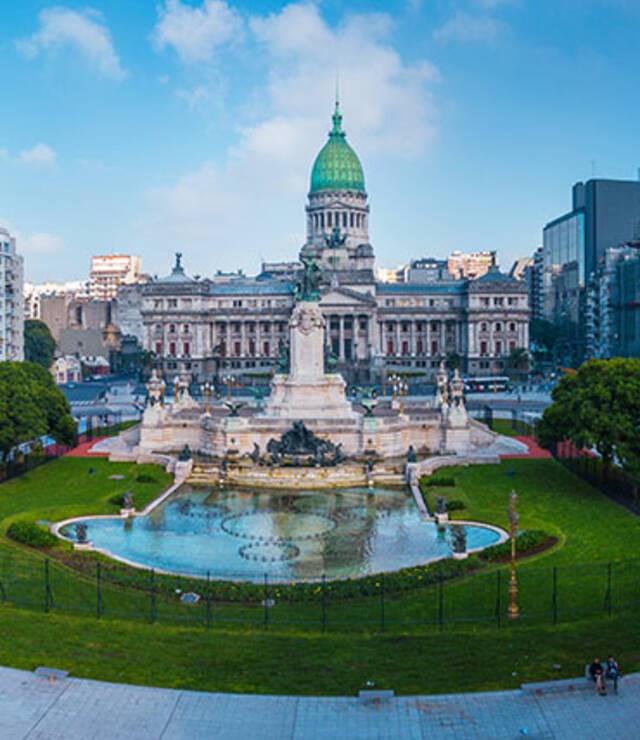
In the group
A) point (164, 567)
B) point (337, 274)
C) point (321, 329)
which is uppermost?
point (337, 274)

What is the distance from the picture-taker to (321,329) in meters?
72.3

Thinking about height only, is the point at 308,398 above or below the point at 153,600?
above

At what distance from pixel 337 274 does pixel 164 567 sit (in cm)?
13925

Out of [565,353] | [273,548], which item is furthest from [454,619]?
[565,353]

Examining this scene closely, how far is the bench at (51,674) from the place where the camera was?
2377 centimetres

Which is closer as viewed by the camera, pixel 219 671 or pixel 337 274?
pixel 219 671

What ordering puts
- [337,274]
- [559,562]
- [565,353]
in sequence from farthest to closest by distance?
[565,353] → [337,274] → [559,562]

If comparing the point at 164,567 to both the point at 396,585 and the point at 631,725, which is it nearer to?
the point at 396,585

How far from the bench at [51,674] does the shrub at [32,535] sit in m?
16.0

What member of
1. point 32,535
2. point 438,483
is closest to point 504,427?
point 438,483

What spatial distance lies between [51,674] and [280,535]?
2068cm

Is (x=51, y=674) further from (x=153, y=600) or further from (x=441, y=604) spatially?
(x=441, y=604)

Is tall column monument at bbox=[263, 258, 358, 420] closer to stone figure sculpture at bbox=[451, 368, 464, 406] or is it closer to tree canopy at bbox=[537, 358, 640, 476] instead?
stone figure sculpture at bbox=[451, 368, 464, 406]

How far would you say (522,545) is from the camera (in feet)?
128
